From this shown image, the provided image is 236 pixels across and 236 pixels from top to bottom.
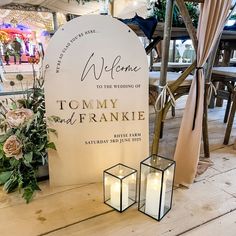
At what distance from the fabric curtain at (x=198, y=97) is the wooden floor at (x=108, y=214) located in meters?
0.11


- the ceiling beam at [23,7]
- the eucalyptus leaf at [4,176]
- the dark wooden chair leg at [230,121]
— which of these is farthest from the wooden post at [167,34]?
the ceiling beam at [23,7]

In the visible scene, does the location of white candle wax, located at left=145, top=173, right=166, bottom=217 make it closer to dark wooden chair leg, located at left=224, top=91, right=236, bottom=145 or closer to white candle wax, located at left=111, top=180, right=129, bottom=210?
white candle wax, located at left=111, top=180, right=129, bottom=210

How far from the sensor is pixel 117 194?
0.99m

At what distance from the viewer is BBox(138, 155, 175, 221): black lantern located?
93 centimetres

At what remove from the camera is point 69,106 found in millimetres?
1082

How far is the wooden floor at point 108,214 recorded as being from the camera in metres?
0.89

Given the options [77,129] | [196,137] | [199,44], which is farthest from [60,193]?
[199,44]

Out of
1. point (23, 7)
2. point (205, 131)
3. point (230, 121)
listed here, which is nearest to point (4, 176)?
point (205, 131)

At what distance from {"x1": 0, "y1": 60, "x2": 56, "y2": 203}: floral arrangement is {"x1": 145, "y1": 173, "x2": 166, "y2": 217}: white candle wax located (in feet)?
1.60

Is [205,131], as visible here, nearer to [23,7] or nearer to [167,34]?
[167,34]

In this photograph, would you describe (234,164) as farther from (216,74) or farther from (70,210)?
(70,210)

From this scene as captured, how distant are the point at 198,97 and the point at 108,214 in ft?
2.33

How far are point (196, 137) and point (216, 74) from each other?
881 millimetres

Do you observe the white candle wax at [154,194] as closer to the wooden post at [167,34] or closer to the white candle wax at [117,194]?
the white candle wax at [117,194]
